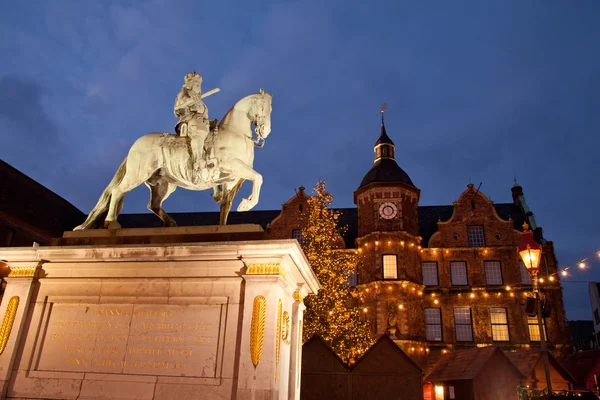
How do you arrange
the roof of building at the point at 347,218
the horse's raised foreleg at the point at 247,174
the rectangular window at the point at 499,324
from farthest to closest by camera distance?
1. the roof of building at the point at 347,218
2. the rectangular window at the point at 499,324
3. the horse's raised foreleg at the point at 247,174

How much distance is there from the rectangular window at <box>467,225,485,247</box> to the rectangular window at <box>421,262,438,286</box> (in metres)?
3.29

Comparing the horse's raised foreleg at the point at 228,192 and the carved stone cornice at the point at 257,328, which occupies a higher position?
the horse's raised foreleg at the point at 228,192

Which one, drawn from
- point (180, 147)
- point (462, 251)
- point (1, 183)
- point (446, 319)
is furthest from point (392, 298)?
point (1, 183)

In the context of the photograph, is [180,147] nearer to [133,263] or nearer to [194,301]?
[133,263]

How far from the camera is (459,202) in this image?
3616cm

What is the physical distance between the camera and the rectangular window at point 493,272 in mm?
33406

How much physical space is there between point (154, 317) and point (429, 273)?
29134 millimetres

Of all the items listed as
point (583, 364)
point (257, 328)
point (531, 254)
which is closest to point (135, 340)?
point (257, 328)

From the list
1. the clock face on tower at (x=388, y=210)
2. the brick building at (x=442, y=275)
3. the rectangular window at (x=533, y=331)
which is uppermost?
the clock face on tower at (x=388, y=210)

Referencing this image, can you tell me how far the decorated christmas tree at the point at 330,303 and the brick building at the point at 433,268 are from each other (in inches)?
245

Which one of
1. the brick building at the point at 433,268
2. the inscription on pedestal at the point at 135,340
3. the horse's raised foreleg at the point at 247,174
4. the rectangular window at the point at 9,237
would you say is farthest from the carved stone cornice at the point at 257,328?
the rectangular window at the point at 9,237

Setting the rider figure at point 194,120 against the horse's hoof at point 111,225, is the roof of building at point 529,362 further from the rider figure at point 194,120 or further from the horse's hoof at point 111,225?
the horse's hoof at point 111,225

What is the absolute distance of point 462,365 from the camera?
18812 millimetres

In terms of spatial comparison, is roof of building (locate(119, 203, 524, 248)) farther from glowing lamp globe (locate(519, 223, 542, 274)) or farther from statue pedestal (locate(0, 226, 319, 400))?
statue pedestal (locate(0, 226, 319, 400))
